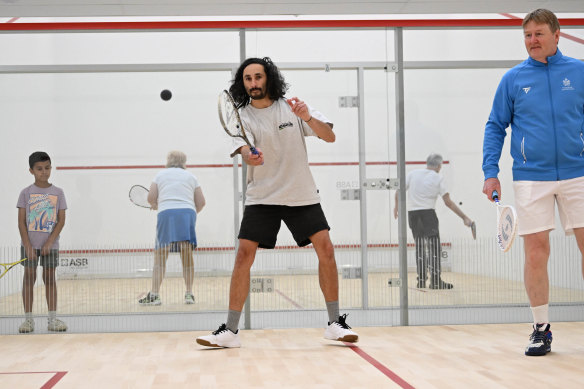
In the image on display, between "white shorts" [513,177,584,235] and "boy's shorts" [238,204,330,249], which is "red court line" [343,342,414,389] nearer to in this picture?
"boy's shorts" [238,204,330,249]

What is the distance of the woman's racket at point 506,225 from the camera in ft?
8.98

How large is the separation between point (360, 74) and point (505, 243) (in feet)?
5.14

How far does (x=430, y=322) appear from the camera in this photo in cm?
402

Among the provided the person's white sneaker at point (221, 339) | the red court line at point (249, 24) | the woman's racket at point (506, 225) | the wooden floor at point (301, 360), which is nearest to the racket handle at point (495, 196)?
the woman's racket at point (506, 225)

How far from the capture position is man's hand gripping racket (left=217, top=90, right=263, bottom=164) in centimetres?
321

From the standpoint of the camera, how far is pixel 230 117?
3352 millimetres

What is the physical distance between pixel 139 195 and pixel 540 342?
210 centimetres

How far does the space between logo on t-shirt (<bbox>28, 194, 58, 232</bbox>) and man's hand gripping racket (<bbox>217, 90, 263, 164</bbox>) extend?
116 centimetres

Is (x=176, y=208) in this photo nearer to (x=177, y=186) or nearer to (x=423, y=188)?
(x=177, y=186)

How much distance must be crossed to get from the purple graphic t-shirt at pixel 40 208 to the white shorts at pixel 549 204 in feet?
7.42

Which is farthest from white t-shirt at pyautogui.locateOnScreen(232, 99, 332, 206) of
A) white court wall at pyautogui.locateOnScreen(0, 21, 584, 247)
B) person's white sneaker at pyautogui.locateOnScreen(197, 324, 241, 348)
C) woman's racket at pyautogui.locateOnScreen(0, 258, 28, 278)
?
woman's racket at pyautogui.locateOnScreen(0, 258, 28, 278)

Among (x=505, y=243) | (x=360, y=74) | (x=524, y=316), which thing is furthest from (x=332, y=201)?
(x=505, y=243)

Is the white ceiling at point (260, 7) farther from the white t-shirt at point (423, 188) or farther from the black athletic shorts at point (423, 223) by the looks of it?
the black athletic shorts at point (423, 223)

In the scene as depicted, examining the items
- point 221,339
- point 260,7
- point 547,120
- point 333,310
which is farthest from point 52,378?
point 260,7
